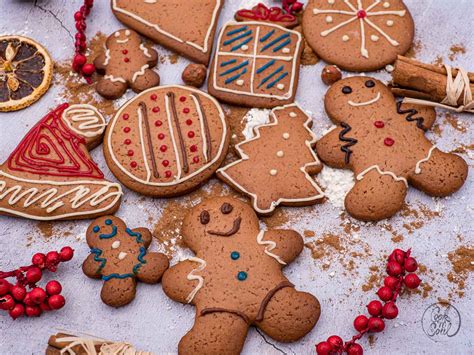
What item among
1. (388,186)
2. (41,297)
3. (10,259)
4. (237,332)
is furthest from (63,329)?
(388,186)

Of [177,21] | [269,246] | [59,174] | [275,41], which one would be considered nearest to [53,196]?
[59,174]

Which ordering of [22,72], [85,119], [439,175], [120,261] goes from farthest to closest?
[22,72] < [85,119] < [439,175] < [120,261]

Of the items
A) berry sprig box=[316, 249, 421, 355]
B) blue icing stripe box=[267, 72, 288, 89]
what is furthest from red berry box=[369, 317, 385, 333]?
blue icing stripe box=[267, 72, 288, 89]

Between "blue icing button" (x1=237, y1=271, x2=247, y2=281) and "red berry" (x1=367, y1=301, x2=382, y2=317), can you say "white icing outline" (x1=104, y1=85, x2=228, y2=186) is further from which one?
"red berry" (x1=367, y1=301, x2=382, y2=317)

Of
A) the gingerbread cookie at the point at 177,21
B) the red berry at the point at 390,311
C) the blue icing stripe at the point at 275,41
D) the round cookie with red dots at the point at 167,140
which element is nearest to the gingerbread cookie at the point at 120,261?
the round cookie with red dots at the point at 167,140

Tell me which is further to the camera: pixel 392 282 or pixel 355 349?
pixel 392 282

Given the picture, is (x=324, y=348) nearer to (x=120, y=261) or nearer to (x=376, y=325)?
(x=376, y=325)

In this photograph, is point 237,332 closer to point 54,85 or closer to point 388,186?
point 388,186
